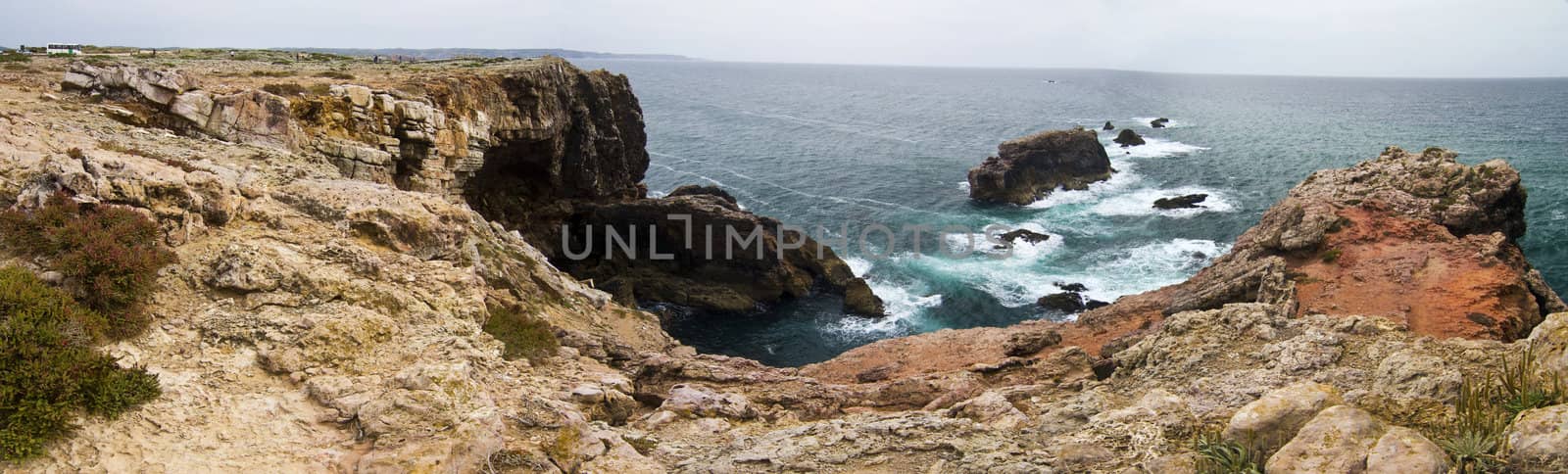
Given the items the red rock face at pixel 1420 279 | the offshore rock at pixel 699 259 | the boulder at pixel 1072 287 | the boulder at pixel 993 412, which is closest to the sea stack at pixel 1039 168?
the boulder at pixel 1072 287

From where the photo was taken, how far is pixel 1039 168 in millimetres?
82000

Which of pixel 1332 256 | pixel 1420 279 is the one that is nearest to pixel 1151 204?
pixel 1332 256

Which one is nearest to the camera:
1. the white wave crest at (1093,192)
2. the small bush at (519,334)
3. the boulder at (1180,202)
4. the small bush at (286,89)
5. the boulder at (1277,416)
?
the boulder at (1277,416)

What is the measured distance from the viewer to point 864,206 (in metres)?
75.7

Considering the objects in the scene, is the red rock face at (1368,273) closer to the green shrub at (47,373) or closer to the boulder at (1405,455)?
the boulder at (1405,455)

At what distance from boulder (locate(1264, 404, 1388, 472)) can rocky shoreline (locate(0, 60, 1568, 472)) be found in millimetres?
36

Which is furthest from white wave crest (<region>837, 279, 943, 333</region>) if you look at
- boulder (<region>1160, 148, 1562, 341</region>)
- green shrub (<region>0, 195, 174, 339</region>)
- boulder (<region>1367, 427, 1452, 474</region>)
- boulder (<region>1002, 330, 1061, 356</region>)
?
boulder (<region>1367, 427, 1452, 474</region>)

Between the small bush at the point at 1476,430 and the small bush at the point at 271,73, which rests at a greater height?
the small bush at the point at 271,73

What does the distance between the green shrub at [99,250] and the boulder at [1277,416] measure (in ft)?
60.2

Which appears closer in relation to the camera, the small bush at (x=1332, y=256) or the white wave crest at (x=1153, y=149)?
the small bush at (x=1332, y=256)

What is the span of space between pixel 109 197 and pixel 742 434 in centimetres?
1408

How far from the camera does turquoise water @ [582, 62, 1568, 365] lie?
51.4 meters

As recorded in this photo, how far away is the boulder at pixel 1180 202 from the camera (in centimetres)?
7200

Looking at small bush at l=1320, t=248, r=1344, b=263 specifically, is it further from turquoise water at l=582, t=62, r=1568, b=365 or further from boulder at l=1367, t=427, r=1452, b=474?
boulder at l=1367, t=427, r=1452, b=474
